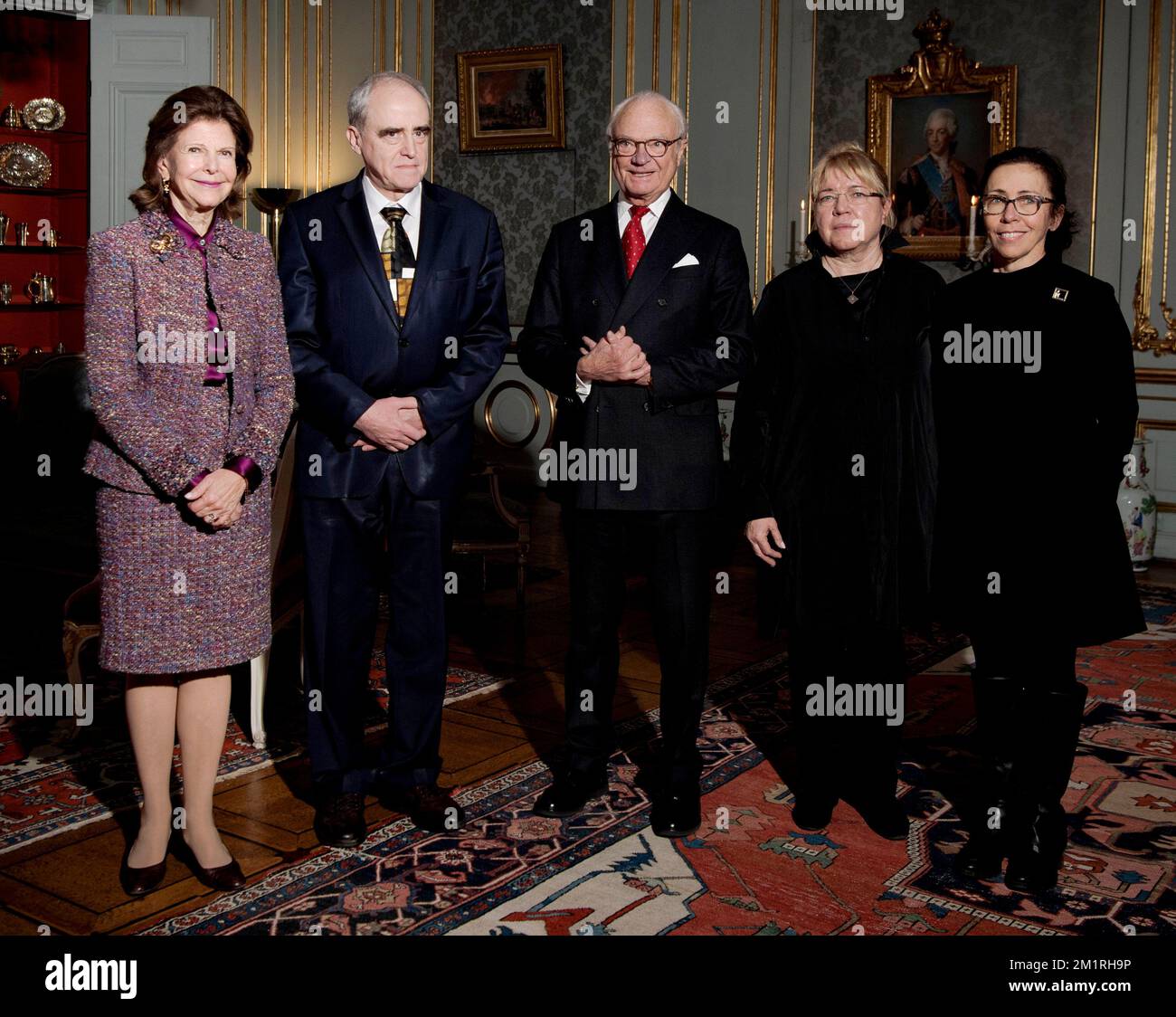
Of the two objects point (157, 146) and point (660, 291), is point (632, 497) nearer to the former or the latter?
point (660, 291)

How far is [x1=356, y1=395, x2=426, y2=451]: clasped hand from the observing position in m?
2.93

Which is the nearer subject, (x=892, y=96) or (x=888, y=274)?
(x=888, y=274)

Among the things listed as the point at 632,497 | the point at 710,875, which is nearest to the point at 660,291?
the point at 632,497

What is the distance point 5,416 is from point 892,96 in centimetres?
539

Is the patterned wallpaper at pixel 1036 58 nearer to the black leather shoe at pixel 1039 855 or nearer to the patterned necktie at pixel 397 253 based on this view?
the black leather shoe at pixel 1039 855

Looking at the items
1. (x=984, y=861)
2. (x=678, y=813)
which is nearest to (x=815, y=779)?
(x=678, y=813)

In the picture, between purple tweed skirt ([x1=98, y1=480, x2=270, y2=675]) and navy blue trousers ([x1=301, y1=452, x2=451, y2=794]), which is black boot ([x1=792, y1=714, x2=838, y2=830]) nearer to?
navy blue trousers ([x1=301, y1=452, x2=451, y2=794])

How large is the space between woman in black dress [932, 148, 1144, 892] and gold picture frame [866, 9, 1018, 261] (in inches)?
194

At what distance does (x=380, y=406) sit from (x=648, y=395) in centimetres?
65

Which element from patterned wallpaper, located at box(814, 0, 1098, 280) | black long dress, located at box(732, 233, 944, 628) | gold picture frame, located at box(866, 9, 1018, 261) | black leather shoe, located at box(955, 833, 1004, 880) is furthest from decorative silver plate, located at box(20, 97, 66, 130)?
black leather shoe, located at box(955, 833, 1004, 880)

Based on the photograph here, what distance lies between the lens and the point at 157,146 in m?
2.65

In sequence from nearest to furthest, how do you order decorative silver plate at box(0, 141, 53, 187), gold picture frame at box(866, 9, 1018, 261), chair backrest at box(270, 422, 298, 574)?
chair backrest at box(270, 422, 298, 574) → gold picture frame at box(866, 9, 1018, 261) → decorative silver plate at box(0, 141, 53, 187)

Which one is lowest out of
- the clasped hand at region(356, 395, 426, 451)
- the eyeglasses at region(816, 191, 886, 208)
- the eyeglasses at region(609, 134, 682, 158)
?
the clasped hand at region(356, 395, 426, 451)
